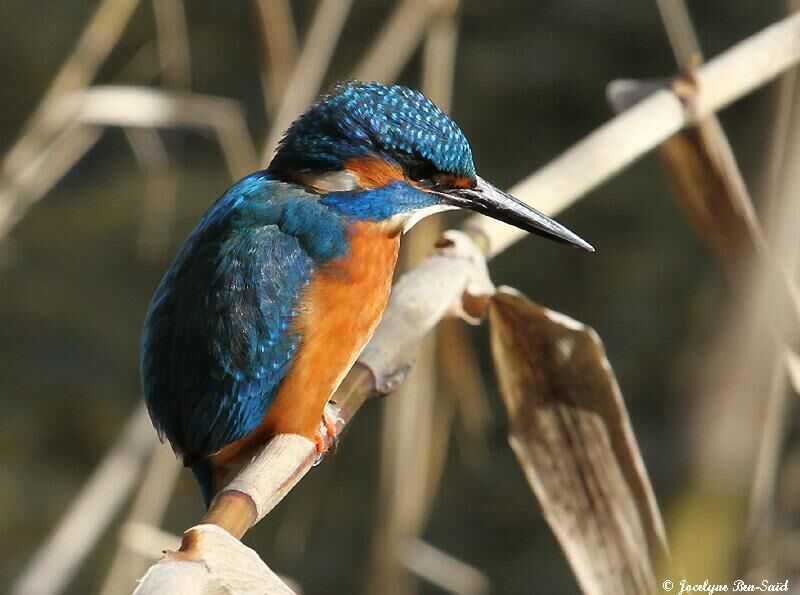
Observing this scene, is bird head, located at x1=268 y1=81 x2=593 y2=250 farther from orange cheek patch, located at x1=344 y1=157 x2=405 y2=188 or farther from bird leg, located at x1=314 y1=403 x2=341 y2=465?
bird leg, located at x1=314 y1=403 x2=341 y2=465

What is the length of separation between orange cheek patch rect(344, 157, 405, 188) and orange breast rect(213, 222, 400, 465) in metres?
0.09

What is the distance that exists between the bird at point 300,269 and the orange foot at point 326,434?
1.2 inches

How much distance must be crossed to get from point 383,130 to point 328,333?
13.3 inches

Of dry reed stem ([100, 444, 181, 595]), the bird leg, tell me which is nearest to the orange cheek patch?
the bird leg

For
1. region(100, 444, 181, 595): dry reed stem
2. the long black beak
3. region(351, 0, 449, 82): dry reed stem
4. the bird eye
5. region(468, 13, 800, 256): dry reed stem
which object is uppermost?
region(351, 0, 449, 82): dry reed stem

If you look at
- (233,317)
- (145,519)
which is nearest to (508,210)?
(233,317)

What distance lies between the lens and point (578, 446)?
1.72 meters

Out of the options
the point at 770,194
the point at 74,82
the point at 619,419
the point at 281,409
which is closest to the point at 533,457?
the point at 619,419

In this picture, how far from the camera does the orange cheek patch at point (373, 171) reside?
1873mm

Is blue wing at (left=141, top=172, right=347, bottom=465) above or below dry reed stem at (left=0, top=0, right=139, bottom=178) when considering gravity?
below

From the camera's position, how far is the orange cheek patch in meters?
1.87

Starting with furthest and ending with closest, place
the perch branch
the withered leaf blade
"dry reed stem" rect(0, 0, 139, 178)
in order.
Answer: "dry reed stem" rect(0, 0, 139, 178) → the perch branch → the withered leaf blade

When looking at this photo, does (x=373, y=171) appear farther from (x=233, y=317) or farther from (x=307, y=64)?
(x=307, y=64)

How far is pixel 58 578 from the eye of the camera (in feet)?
7.56
